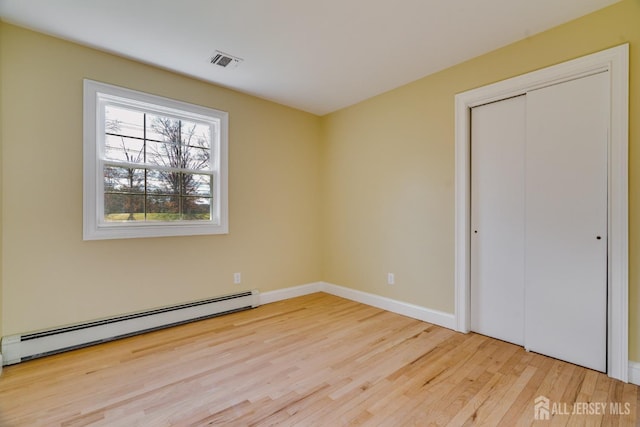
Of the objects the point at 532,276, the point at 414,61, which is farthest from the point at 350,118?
the point at 532,276

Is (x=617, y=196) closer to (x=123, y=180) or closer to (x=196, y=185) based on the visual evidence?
(x=196, y=185)

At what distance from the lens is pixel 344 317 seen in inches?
124

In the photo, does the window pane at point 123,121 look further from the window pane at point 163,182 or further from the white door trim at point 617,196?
the white door trim at point 617,196

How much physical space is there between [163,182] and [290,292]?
2057mm

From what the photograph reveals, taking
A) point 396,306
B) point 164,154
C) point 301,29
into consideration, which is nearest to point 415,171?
point 396,306

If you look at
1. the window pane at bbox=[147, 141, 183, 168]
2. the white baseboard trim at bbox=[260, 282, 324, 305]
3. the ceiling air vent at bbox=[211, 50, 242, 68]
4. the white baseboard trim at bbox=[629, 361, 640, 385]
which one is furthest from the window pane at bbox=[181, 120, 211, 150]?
the white baseboard trim at bbox=[629, 361, 640, 385]

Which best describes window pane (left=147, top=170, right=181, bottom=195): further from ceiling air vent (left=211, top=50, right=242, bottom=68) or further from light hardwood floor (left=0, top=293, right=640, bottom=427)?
light hardwood floor (left=0, top=293, right=640, bottom=427)

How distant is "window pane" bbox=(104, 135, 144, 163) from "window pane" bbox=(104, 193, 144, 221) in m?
0.35

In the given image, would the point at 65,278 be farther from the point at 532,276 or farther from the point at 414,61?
the point at 532,276

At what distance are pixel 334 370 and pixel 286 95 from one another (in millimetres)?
3002

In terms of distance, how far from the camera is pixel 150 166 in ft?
9.39

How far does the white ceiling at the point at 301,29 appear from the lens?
1990mm

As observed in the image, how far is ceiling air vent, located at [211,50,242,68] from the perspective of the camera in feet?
8.56

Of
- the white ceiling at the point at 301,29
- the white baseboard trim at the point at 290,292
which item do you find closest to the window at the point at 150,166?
the white ceiling at the point at 301,29
